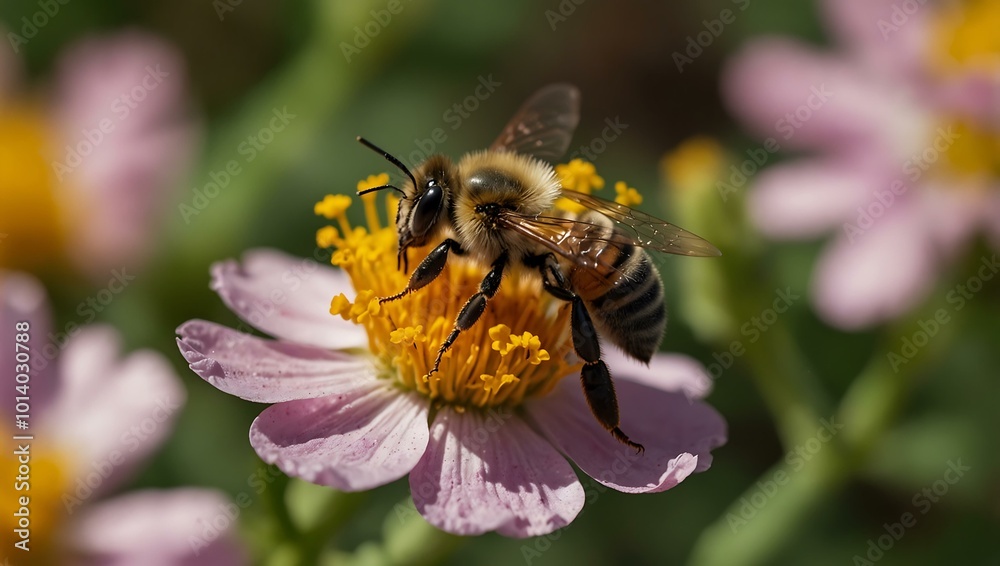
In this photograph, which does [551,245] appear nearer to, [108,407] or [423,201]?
[423,201]

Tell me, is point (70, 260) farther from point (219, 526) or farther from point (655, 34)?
point (655, 34)

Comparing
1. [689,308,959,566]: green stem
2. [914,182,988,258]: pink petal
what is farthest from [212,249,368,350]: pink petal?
[914,182,988,258]: pink petal

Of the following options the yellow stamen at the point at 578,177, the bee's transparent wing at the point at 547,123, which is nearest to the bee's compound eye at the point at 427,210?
the yellow stamen at the point at 578,177

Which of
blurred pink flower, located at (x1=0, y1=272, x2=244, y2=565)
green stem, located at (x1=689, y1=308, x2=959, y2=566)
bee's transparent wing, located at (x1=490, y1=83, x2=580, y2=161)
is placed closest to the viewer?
blurred pink flower, located at (x1=0, y1=272, x2=244, y2=565)

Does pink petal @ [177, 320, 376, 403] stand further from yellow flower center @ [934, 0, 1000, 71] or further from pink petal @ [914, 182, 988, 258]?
yellow flower center @ [934, 0, 1000, 71]

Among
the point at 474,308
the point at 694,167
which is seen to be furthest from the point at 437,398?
the point at 694,167

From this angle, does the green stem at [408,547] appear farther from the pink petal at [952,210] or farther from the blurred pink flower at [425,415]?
the pink petal at [952,210]
